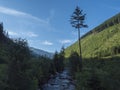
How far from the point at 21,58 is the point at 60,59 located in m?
79.0

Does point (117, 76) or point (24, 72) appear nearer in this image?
point (24, 72)

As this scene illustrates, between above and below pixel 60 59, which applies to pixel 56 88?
below

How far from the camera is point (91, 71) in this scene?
3538 cm

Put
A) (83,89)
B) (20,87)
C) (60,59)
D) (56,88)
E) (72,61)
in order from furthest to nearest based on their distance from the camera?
(60,59)
(72,61)
(56,88)
(83,89)
(20,87)

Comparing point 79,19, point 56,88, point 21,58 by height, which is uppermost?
point 79,19

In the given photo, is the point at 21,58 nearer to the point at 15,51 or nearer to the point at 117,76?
the point at 15,51

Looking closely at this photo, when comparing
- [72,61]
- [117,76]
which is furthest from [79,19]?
[117,76]

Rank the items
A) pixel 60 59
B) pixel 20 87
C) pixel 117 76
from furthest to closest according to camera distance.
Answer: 1. pixel 60 59
2. pixel 117 76
3. pixel 20 87

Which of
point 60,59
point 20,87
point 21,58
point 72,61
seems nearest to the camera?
point 20,87

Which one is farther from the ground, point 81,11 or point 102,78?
point 81,11

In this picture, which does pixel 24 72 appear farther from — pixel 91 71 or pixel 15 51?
pixel 91 71

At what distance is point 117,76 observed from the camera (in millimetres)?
38000

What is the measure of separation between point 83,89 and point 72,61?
132ft

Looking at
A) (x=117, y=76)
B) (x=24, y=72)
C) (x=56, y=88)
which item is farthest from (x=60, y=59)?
(x=24, y=72)
